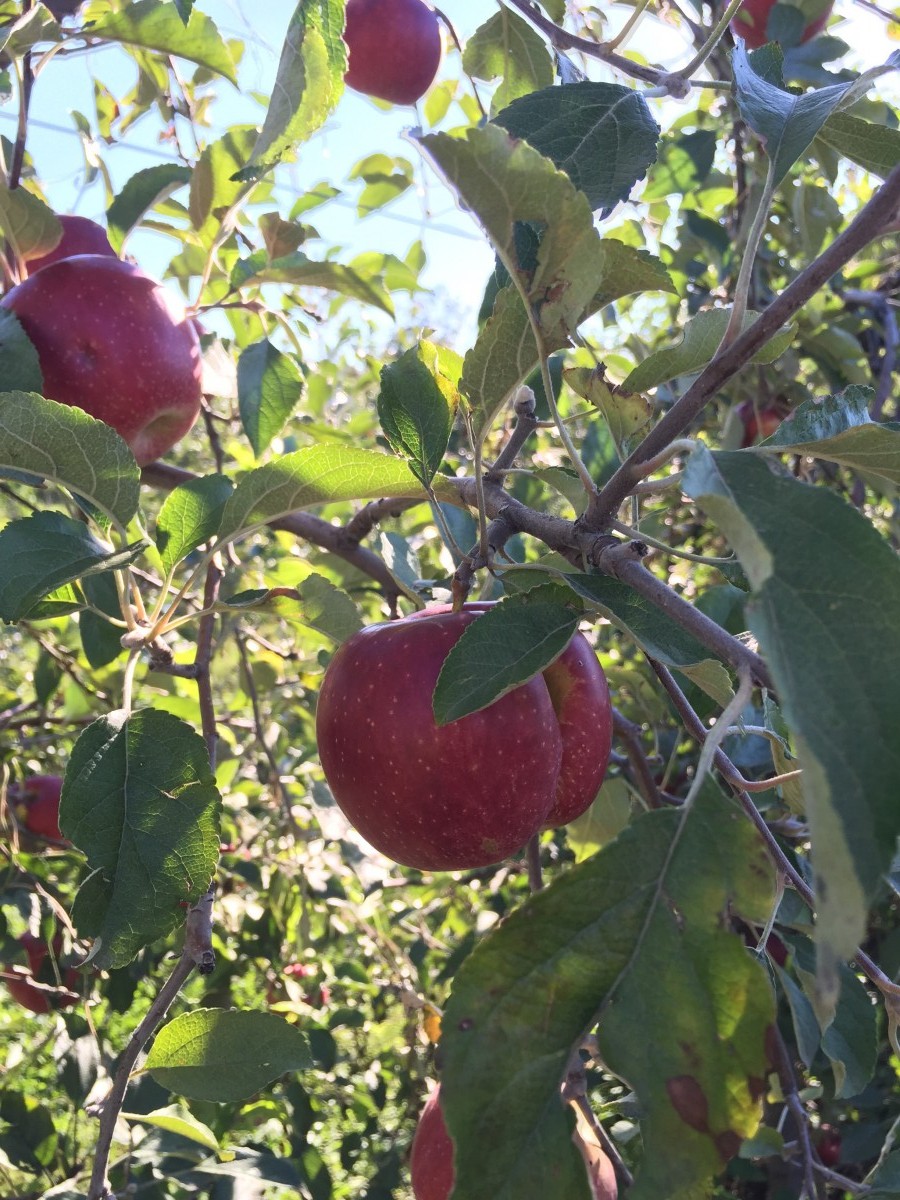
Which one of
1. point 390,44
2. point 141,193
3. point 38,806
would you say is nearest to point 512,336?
point 141,193

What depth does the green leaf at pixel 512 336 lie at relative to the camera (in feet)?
2.07

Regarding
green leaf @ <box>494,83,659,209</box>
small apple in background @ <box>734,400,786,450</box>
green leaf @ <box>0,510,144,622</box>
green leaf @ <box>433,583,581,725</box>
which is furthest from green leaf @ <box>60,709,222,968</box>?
small apple in background @ <box>734,400,786,450</box>

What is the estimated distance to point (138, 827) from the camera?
654 mm

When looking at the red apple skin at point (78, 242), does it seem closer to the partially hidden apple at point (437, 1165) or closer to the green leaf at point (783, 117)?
the green leaf at point (783, 117)

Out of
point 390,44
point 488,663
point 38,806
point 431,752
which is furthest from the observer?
point 38,806

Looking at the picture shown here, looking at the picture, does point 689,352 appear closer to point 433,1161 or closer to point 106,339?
point 106,339

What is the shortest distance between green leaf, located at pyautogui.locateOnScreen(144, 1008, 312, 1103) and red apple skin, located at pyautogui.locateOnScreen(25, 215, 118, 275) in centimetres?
82

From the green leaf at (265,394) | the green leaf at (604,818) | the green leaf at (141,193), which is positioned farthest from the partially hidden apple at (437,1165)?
the green leaf at (141,193)

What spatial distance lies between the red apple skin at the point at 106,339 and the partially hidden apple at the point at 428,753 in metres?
0.38

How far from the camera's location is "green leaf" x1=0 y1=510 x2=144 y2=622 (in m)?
0.62

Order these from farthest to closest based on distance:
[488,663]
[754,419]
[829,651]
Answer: [754,419]
[488,663]
[829,651]

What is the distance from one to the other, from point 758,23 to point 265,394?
3.86 feet

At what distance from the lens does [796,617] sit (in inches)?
14.2

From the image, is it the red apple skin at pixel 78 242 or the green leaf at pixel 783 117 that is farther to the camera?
the red apple skin at pixel 78 242
